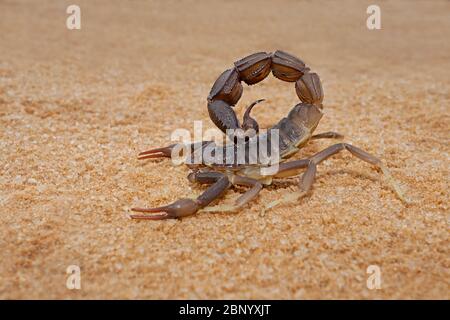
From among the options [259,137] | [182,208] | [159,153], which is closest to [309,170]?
[259,137]

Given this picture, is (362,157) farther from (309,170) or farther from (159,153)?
(159,153)

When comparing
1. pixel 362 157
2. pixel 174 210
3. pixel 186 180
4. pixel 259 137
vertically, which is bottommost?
pixel 174 210

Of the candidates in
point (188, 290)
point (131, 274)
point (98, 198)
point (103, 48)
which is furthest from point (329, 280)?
point (103, 48)

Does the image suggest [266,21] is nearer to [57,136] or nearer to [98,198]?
[57,136]

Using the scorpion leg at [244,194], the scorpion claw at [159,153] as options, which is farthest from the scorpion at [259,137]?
the scorpion claw at [159,153]

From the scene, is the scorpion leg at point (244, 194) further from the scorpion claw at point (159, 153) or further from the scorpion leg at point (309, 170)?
the scorpion claw at point (159, 153)

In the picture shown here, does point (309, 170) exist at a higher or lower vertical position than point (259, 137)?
lower
